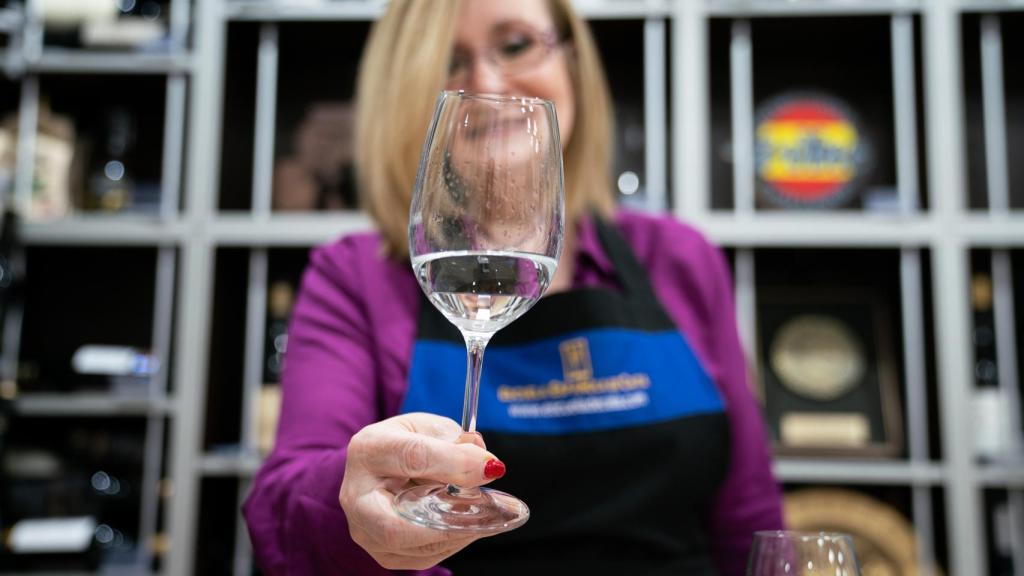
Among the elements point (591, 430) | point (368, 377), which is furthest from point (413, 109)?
point (591, 430)

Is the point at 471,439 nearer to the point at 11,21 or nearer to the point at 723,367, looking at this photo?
the point at 723,367

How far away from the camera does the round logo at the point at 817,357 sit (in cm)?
212

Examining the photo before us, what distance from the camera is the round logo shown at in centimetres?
212

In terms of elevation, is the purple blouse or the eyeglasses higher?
the eyeglasses

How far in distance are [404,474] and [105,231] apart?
188 cm

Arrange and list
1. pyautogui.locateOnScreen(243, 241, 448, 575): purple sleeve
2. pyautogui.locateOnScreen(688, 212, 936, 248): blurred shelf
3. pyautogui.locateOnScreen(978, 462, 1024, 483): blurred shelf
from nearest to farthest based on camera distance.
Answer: pyautogui.locateOnScreen(243, 241, 448, 575): purple sleeve < pyautogui.locateOnScreen(978, 462, 1024, 483): blurred shelf < pyautogui.locateOnScreen(688, 212, 936, 248): blurred shelf

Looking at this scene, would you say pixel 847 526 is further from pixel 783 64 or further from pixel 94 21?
pixel 94 21

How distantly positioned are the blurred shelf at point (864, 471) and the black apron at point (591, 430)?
3.16 ft

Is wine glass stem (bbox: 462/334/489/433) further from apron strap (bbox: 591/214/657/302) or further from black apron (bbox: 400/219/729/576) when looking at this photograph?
apron strap (bbox: 591/214/657/302)

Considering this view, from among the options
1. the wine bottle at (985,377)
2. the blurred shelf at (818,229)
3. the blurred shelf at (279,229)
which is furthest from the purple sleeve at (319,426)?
the wine bottle at (985,377)

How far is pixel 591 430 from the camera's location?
39.0 inches

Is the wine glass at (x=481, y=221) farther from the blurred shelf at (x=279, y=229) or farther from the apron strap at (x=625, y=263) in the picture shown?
the blurred shelf at (x=279, y=229)

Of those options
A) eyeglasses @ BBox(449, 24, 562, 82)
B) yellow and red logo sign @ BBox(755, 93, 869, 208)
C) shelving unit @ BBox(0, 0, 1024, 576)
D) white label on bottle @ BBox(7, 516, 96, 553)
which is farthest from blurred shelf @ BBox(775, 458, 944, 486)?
white label on bottle @ BBox(7, 516, 96, 553)

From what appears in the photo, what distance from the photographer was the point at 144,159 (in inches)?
95.0
